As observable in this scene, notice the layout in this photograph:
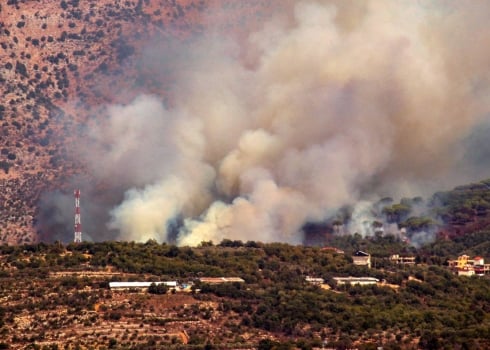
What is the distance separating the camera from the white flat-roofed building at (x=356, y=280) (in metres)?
118

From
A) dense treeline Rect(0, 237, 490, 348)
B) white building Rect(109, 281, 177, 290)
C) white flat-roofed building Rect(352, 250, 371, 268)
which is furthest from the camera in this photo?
white flat-roofed building Rect(352, 250, 371, 268)

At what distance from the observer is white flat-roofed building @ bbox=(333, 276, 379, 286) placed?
117750 millimetres

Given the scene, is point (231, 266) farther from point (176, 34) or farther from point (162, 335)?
point (176, 34)

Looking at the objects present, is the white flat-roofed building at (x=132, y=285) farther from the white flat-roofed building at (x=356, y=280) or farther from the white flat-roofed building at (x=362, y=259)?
the white flat-roofed building at (x=362, y=259)

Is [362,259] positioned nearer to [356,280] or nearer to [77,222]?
[356,280]

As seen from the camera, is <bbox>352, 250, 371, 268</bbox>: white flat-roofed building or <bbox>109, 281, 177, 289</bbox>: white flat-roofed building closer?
<bbox>109, 281, 177, 289</bbox>: white flat-roofed building

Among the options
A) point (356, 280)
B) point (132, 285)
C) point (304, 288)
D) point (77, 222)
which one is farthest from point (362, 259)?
point (132, 285)

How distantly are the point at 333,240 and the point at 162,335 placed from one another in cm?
3857

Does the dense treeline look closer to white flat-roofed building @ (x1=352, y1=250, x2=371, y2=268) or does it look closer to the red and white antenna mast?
white flat-roofed building @ (x1=352, y1=250, x2=371, y2=268)

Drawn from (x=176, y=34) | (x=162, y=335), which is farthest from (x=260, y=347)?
(x=176, y=34)

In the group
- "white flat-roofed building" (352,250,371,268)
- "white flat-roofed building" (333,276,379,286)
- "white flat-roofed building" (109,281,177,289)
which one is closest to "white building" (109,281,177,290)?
"white flat-roofed building" (109,281,177,289)

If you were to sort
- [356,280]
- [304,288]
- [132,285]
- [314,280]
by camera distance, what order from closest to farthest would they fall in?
[132,285] < [304,288] < [314,280] < [356,280]

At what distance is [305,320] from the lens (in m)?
108

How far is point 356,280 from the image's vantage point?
391 feet
